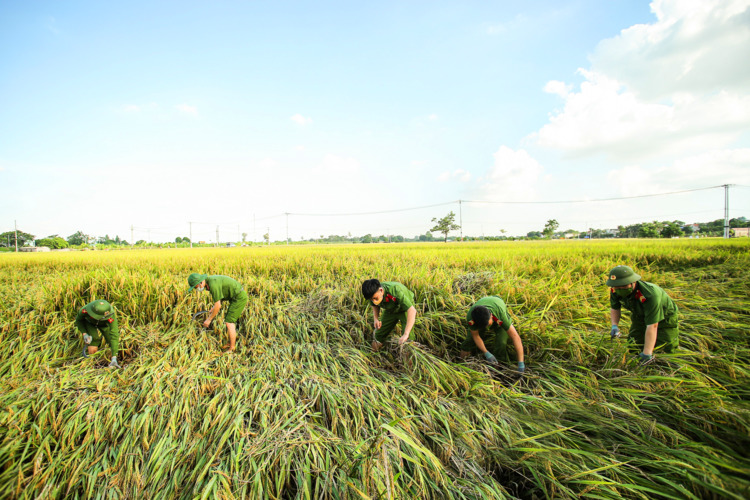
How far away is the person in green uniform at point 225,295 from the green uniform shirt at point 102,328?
902 mm

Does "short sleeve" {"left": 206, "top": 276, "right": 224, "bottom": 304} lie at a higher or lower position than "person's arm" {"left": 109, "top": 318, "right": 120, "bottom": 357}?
higher

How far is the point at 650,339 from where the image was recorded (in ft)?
9.46

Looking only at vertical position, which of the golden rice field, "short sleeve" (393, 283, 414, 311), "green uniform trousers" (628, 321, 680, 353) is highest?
"short sleeve" (393, 283, 414, 311)

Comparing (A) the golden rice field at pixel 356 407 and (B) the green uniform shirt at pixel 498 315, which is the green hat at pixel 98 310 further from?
(B) the green uniform shirt at pixel 498 315

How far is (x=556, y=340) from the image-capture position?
332cm

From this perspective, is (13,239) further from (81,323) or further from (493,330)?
(493,330)

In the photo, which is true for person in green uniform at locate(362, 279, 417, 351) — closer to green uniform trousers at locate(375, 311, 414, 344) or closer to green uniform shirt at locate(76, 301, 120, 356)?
green uniform trousers at locate(375, 311, 414, 344)

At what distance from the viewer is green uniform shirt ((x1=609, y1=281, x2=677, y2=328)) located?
9.56ft

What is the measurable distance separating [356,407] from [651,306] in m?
3.45

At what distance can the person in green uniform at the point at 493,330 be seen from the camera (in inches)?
117

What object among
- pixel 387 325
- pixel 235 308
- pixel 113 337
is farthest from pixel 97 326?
pixel 387 325

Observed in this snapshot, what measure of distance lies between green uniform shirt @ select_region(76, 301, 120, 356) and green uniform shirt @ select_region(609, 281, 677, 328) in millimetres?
6458

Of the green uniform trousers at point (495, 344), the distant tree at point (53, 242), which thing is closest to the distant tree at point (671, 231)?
the green uniform trousers at point (495, 344)

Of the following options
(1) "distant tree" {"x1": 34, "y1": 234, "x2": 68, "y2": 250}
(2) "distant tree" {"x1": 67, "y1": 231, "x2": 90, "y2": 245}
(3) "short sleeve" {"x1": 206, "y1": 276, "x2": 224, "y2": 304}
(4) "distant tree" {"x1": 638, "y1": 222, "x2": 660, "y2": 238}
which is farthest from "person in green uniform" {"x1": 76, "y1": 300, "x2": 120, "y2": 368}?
(2) "distant tree" {"x1": 67, "y1": 231, "x2": 90, "y2": 245}
